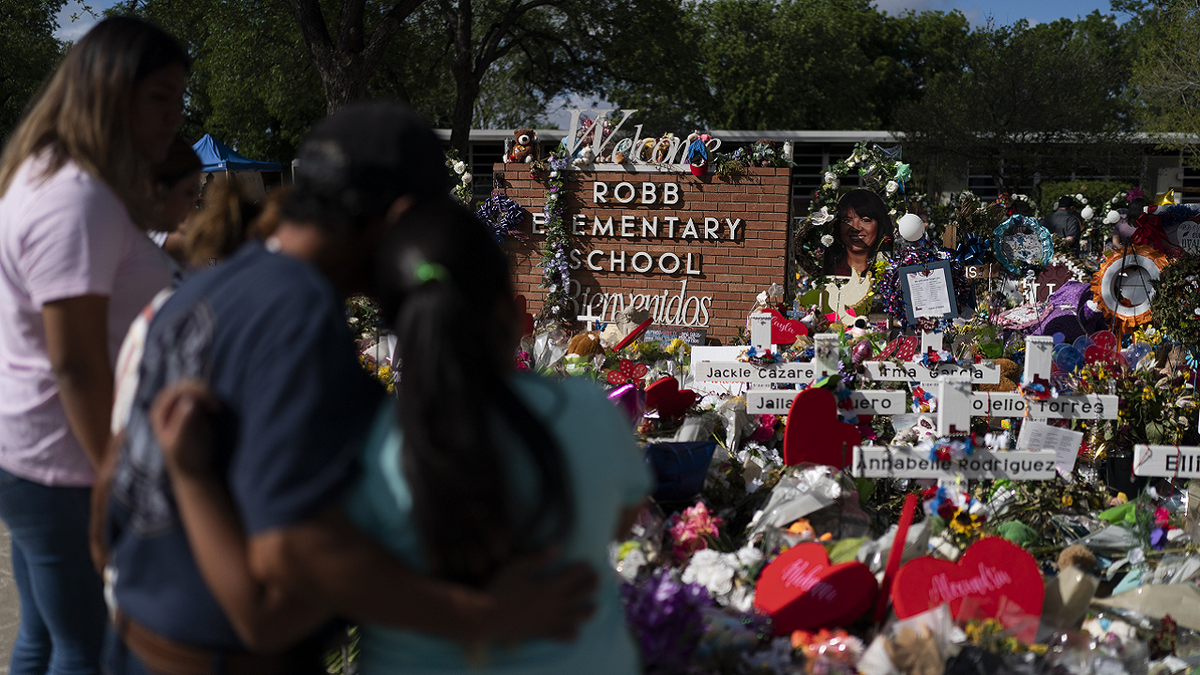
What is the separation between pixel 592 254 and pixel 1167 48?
75.9ft

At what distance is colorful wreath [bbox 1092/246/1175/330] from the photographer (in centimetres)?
521

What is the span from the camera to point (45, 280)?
1.50m

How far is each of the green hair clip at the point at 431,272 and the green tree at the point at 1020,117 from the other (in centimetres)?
2848

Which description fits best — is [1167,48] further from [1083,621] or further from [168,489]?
[168,489]

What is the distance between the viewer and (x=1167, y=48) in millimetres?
23859

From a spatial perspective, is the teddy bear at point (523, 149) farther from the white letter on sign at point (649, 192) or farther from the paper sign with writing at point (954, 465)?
the paper sign with writing at point (954, 465)

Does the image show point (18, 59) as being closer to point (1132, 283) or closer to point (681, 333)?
point (681, 333)

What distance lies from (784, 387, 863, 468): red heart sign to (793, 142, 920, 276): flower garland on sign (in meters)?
4.37

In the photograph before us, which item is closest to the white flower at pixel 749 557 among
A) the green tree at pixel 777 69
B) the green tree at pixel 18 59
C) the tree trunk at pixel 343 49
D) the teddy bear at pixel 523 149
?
the teddy bear at pixel 523 149

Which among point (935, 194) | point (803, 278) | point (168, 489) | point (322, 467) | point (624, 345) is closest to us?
point (322, 467)

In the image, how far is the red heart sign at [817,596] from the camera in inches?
91.4

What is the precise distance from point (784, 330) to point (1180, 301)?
2074 mm

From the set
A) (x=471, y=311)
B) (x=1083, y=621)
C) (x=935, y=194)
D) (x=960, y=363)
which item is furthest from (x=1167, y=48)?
(x=471, y=311)

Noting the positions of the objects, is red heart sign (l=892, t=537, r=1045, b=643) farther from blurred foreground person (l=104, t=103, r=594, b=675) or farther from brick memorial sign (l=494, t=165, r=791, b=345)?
brick memorial sign (l=494, t=165, r=791, b=345)
